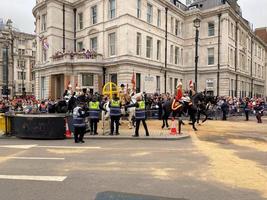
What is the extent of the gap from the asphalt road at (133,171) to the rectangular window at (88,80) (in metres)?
24.5

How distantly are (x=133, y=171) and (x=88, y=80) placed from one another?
29767 millimetres

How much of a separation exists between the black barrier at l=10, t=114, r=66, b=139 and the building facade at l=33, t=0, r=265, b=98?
58.3ft

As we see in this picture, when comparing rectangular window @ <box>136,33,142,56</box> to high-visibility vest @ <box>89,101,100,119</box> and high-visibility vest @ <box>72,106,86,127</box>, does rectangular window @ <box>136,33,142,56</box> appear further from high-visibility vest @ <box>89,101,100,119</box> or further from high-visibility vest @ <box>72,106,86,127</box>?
high-visibility vest @ <box>72,106,86,127</box>

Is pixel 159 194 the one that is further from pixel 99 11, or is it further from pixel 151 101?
pixel 99 11

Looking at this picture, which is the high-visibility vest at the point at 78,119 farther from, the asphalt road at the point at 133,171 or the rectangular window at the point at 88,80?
the rectangular window at the point at 88,80

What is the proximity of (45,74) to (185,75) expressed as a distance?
19.7 meters

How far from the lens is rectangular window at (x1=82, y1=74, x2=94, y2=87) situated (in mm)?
36781

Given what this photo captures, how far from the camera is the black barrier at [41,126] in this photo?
45.2ft

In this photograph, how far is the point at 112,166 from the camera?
8.49m

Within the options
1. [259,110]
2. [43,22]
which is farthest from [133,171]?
[43,22]

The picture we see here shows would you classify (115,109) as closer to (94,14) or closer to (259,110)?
(259,110)

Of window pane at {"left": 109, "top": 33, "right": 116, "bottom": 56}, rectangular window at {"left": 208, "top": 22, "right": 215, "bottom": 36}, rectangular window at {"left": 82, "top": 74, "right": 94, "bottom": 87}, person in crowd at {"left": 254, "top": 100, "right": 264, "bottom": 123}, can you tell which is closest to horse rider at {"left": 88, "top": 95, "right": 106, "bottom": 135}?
person in crowd at {"left": 254, "top": 100, "right": 264, "bottom": 123}

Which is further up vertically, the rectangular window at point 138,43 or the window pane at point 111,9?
the window pane at point 111,9

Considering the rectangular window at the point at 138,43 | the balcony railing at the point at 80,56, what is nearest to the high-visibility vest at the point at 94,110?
the balcony railing at the point at 80,56
